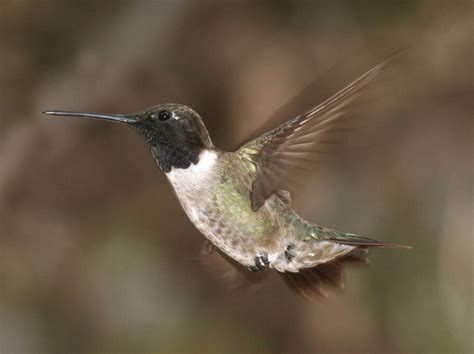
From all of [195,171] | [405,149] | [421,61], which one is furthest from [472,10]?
[195,171]

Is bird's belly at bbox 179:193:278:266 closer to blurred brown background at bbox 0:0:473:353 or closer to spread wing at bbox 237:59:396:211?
spread wing at bbox 237:59:396:211

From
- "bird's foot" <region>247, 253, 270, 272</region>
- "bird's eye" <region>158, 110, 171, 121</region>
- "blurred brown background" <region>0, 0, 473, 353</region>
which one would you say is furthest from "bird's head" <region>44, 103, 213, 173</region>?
"blurred brown background" <region>0, 0, 473, 353</region>

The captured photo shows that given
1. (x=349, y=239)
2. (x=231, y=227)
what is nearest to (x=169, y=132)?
(x=231, y=227)

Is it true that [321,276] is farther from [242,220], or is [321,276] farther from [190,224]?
[190,224]

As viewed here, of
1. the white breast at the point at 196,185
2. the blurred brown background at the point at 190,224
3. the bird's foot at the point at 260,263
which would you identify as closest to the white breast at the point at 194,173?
the white breast at the point at 196,185

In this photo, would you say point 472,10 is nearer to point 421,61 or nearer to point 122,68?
point 421,61

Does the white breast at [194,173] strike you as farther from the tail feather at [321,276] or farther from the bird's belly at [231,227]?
the tail feather at [321,276]

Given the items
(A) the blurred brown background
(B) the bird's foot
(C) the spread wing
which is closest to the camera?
(C) the spread wing
